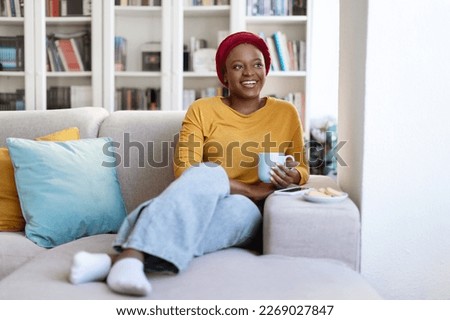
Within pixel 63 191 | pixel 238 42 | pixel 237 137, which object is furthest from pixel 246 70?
pixel 63 191

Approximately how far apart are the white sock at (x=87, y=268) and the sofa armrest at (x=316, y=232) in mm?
479

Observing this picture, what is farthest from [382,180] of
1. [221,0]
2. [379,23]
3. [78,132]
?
[221,0]

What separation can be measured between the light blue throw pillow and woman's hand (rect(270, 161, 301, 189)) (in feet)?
1.93

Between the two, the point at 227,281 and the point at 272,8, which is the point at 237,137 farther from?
the point at 272,8

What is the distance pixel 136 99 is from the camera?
3.88 meters

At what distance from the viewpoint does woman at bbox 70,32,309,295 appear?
4.69ft

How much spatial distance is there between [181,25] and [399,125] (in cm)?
238

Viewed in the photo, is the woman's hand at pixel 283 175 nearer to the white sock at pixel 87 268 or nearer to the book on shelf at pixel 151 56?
the white sock at pixel 87 268

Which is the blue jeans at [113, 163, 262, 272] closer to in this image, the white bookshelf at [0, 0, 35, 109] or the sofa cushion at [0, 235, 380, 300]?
the sofa cushion at [0, 235, 380, 300]

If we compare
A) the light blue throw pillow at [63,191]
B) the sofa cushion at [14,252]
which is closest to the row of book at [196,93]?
the light blue throw pillow at [63,191]

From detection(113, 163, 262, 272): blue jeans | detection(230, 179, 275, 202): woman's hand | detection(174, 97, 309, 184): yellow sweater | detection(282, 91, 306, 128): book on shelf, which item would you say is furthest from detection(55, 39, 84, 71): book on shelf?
detection(113, 163, 262, 272): blue jeans

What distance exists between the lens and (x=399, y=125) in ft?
5.56

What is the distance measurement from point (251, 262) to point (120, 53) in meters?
2.63

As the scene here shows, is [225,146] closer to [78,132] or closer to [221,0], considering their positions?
[78,132]
